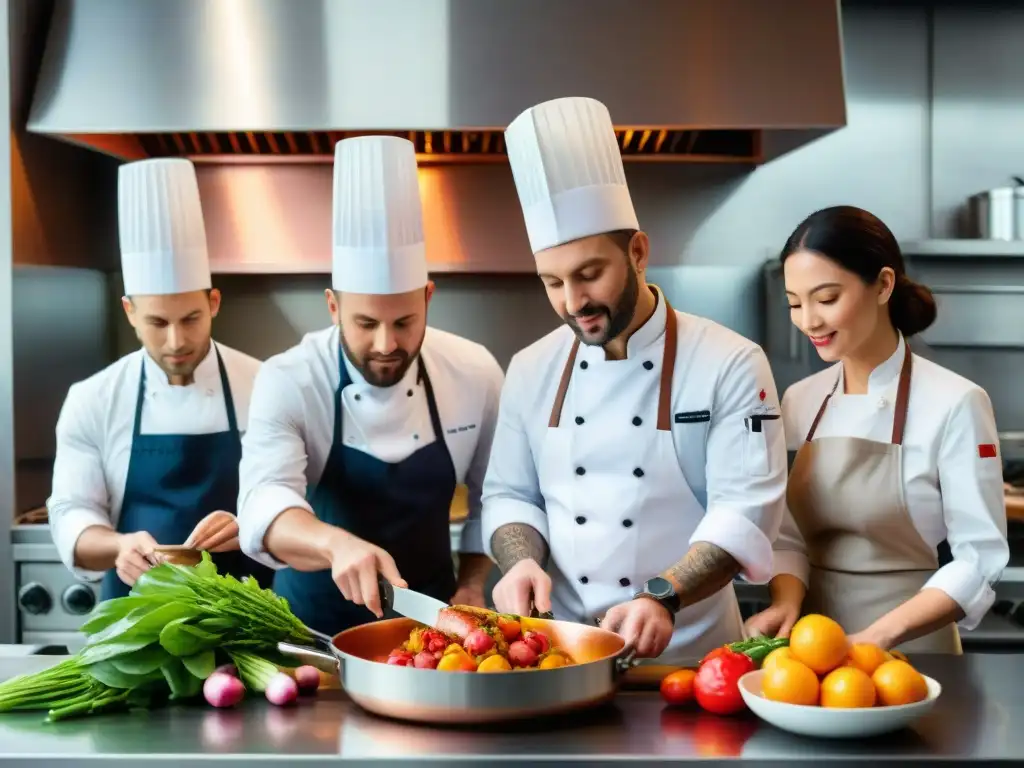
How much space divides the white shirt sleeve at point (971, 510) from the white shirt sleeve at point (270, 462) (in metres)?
1.22

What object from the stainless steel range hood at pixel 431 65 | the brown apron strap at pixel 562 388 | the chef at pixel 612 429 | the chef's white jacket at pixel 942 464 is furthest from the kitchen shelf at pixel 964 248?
the brown apron strap at pixel 562 388

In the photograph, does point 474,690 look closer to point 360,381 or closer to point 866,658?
point 866,658

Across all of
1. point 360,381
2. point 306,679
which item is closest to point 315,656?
point 306,679

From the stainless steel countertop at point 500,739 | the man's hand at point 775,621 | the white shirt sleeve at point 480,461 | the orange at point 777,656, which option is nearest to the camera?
the stainless steel countertop at point 500,739

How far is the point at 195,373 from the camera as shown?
2.79 m

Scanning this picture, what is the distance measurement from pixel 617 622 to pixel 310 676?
1.53 feet

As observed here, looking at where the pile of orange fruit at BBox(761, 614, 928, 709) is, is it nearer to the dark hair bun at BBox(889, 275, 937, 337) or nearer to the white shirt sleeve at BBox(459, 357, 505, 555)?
the dark hair bun at BBox(889, 275, 937, 337)

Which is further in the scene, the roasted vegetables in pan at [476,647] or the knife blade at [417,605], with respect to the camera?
the knife blade at [417,605]

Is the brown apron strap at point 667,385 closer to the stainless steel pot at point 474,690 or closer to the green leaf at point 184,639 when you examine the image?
the stainless steel pot at point 474,690

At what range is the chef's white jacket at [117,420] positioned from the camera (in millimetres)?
2758

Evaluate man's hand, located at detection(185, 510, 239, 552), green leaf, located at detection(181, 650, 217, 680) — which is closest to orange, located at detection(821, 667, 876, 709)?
green leaf, located at detection(181, 650, 217, 680)

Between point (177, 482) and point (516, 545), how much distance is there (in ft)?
3.63

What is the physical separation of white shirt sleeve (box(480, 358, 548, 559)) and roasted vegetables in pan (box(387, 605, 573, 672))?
0.58 metres

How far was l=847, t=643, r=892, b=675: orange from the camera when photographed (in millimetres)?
1438
